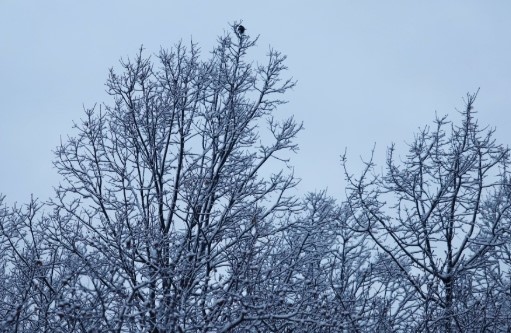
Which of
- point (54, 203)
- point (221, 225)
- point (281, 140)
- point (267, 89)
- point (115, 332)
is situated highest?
point (267, 89)

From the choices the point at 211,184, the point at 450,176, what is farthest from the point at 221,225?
the point at 450,176

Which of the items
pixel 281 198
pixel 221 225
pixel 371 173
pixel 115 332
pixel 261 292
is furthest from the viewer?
pixel 371 173

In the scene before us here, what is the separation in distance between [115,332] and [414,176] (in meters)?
6.11

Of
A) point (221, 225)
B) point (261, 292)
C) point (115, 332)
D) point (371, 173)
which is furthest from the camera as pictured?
point (371, 173)

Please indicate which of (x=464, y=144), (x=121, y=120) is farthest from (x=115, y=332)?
(x=464, y=144)

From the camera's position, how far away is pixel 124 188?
9141mm

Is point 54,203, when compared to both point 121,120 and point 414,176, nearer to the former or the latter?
point 121,120

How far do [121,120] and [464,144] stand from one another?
5842mm

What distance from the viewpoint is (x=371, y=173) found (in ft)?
33.4

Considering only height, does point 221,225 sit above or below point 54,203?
below

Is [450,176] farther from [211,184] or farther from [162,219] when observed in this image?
[162,219]

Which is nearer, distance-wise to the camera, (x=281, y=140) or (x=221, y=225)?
(x=221, y=225)

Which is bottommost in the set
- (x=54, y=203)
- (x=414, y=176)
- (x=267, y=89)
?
(x=54, y=203)

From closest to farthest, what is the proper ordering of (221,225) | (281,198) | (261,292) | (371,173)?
(261,292) → (221,225) → (281,198) → (371,173)
